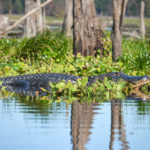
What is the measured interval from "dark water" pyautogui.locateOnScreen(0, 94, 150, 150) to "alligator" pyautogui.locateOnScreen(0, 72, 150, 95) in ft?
5.97

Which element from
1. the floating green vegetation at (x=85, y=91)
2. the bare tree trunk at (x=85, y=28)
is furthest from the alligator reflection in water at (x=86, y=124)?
Answer: the bare tree trunk at (x=85, y=28)

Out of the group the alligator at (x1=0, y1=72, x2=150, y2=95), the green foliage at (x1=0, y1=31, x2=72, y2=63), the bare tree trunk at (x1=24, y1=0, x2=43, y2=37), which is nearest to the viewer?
the alligator at (x1=0, y1=72, x2=150, y2=95)

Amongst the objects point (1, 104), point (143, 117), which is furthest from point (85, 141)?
point (1, 104)

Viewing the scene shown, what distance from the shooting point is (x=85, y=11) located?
12242mm

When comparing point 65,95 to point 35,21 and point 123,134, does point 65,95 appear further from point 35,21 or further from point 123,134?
point 35,21

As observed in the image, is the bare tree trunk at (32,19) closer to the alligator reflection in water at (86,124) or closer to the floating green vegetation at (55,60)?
the floating green vegetation at (55,60)

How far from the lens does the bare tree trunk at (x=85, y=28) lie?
1222cm

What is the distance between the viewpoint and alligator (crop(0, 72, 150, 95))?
27.0 ft

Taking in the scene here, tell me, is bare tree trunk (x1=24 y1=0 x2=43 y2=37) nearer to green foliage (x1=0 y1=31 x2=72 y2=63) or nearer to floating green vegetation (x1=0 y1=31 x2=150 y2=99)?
floating green vegetation (x1=0 y1=31 x2=150 y2=99)

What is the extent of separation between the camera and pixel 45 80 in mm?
8922

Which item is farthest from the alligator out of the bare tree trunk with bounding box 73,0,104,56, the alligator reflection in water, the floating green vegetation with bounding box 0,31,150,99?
the bare tree trunk with bounding box 73,0,104,56

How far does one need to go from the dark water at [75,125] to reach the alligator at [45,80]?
1.82 m

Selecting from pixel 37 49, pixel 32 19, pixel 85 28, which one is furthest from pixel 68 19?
pixel 37 49

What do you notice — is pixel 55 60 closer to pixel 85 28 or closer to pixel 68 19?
pixel 85 28
